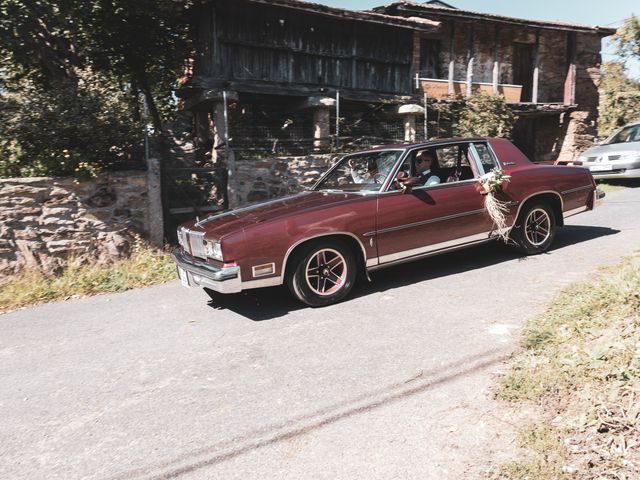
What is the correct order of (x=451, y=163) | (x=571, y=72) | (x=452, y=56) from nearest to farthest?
(x=451, y=163), (x=452, y=56), (x=571, y=72)

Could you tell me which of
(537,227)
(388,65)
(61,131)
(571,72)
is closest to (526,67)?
(571,72)

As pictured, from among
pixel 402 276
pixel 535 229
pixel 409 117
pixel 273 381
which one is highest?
pixel 409 117

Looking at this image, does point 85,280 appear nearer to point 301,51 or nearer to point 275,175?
point 275,175

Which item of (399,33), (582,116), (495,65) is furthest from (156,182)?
(582,116)

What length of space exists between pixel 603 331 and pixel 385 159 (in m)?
3.11

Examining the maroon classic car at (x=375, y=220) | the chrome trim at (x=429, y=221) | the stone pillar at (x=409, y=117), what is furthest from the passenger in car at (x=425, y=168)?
the stone pillar at (x=409, y=117)

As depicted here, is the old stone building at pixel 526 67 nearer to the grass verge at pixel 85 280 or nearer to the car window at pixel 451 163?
the car window at pixel 451 163

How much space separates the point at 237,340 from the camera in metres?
4.26

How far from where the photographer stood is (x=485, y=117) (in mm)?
15852

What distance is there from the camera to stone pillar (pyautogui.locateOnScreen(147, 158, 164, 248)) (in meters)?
7.88

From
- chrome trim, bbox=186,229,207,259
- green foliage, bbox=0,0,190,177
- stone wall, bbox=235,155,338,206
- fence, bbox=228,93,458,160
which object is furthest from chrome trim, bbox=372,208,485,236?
fence, bbox=228,93,458,160

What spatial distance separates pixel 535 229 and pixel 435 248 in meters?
1.70

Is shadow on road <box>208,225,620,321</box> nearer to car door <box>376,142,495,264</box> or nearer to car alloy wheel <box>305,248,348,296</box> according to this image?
car alloy wheel <box>305,248,348,296</box>

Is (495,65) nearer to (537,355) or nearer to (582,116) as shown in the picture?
(582,116)
